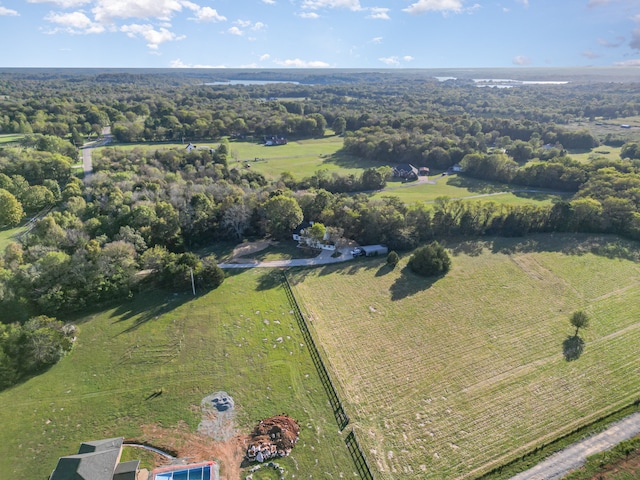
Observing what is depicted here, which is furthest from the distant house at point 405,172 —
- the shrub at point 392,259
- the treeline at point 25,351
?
the treeline at point 25,351

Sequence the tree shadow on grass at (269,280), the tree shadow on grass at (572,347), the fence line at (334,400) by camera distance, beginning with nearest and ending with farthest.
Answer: the fence line at (334,400)
the tree shadow on grass at (572,347)
the tree shadow on grass at (269,280)

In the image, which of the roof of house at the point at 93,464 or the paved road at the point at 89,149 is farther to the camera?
the paved road at the point at 89,149

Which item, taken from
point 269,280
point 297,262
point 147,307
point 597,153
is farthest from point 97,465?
point 597,153

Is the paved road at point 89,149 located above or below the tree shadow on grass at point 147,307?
above

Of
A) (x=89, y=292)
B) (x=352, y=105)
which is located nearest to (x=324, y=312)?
(x=89, y=292)

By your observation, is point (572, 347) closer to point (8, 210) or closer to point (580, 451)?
point (580, 451)

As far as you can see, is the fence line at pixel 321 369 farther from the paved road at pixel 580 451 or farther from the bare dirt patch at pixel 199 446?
the paved road at pixel 580 451

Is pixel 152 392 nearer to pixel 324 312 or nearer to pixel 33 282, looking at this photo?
pixel 324 312

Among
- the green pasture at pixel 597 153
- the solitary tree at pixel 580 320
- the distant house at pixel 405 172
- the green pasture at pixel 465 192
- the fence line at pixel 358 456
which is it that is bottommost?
the fence line at pixel 358 456
